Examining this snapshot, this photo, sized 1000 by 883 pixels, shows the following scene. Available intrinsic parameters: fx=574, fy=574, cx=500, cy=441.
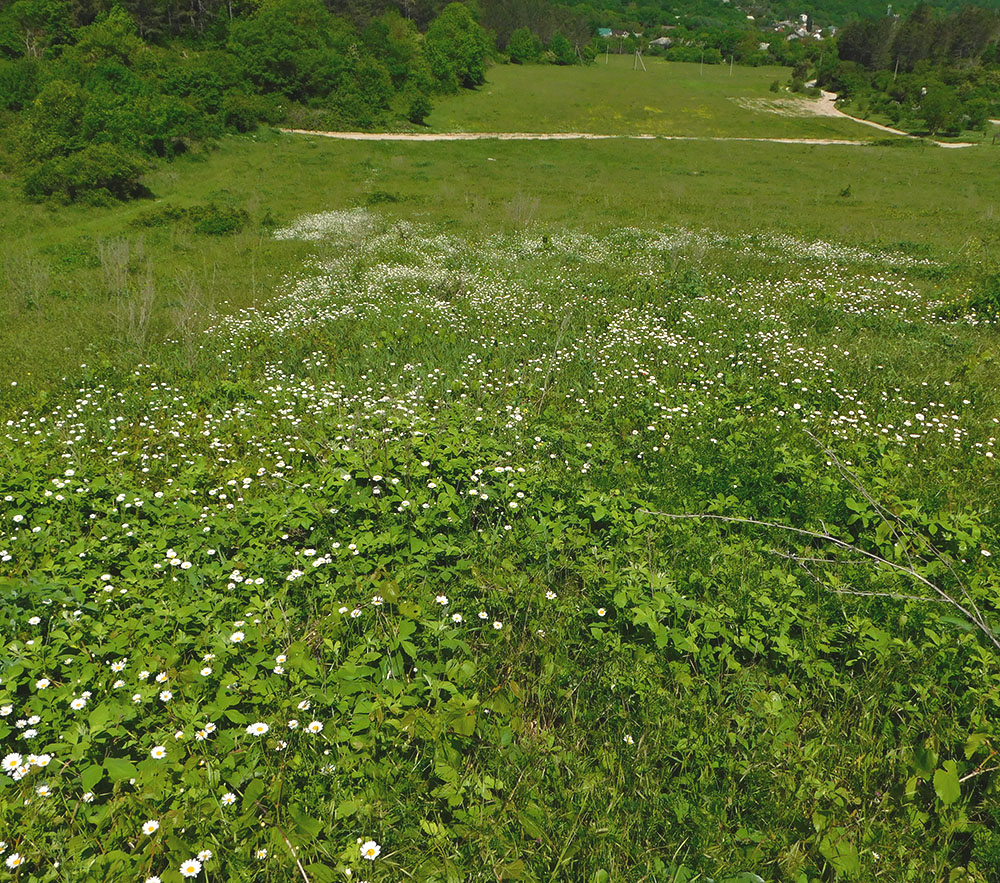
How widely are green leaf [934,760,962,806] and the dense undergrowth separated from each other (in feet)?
0.05

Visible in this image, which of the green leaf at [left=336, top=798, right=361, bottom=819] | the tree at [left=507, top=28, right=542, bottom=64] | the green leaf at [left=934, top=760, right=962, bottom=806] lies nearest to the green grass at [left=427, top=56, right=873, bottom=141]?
the tree at [left=507, top=28, right=542, bottom=64]

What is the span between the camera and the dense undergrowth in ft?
8.77

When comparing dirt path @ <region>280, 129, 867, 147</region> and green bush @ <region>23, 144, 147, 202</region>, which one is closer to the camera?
green bush @ <region>23, 144, 147, 202</region>

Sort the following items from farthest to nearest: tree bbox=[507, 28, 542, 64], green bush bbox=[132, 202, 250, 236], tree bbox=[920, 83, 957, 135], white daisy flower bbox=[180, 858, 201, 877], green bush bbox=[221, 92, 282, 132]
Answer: tree bbox=[507, 28, 542, 64]
tree bbox=[920, 83, 957, 135]
green bush bbox=[221, 92, 282, 132]
green bush bbox=[132, 202, 250, 236]
white daisy flower bbox=[180, 858, 201, 877]

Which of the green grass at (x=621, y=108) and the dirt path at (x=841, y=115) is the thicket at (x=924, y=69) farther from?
the green grass at (x=621, y=108)

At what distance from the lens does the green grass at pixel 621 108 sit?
55531 mm

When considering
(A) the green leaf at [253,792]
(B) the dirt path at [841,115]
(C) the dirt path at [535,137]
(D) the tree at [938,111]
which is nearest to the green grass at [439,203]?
(C) the dirt path at [535,137]

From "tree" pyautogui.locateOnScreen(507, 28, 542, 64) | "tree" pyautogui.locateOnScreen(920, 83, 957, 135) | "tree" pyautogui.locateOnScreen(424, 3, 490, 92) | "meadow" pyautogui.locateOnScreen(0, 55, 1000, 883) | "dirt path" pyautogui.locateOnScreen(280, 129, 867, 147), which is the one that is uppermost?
"tree" pyautogui.locateOnScreen(507, 28, 542, 64)

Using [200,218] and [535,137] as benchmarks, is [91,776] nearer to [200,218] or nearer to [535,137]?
[200,218]

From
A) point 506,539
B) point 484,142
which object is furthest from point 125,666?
point 484,142

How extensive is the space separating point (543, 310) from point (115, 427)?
283 inches

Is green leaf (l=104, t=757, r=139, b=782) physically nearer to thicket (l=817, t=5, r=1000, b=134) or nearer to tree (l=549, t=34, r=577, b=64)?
thicket (l=817, t=5, r=1000, b=134)

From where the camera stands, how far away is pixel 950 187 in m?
32.0

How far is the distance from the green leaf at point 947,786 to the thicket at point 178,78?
1150 inches
